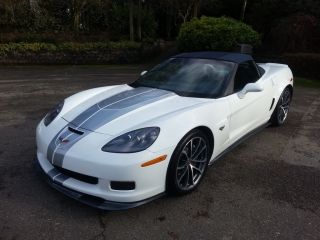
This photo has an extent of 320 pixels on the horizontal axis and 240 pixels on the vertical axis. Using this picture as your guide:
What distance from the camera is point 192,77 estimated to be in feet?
14.1

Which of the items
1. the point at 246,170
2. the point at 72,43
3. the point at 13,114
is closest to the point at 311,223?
the point at 246,170

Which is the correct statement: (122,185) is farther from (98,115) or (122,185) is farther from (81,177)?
(98,115)

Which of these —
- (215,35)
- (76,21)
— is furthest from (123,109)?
(76,21)

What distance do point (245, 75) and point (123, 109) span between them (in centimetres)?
186

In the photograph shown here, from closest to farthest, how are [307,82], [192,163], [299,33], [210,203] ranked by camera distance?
[210,203], [192,163], [307,82], [299,33]

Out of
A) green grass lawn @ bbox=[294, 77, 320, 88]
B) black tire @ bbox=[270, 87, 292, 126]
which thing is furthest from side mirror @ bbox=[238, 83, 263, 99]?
green grass lawn @ bbox=[294, 77, 320, 88]

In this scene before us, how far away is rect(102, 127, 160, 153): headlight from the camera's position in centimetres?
301

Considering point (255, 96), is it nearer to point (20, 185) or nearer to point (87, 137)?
point (87, 137)

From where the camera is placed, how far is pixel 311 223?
3096 millimetres

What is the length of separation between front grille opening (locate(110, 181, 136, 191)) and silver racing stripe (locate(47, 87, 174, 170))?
49 cm

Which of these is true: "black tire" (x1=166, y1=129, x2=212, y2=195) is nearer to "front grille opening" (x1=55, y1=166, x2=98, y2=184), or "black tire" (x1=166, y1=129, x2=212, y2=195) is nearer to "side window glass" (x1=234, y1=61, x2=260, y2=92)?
"front grille opening" (x1=55, y1=166, x2=98, y2=184)

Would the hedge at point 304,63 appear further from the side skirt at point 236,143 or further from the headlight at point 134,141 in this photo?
the headlight at point 134,141

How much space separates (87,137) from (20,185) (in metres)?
1.01

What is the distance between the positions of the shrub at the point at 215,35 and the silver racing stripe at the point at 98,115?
309 inches
